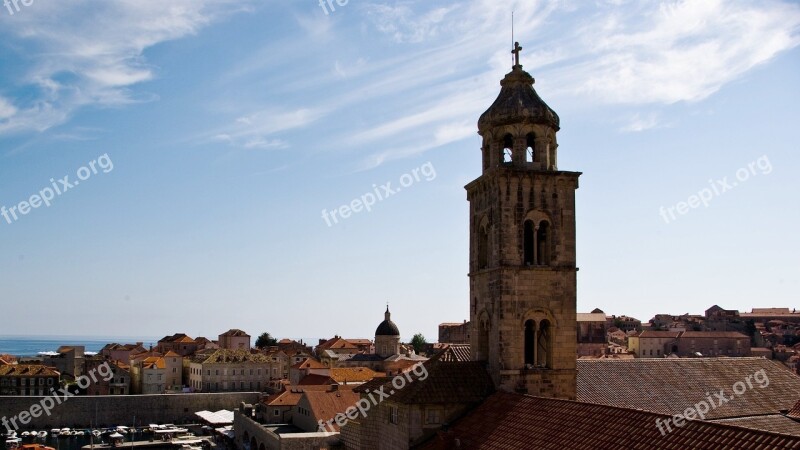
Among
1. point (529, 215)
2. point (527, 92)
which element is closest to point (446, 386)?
point (529, 215)

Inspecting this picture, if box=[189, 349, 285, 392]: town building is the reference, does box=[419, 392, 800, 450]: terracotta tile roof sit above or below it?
above

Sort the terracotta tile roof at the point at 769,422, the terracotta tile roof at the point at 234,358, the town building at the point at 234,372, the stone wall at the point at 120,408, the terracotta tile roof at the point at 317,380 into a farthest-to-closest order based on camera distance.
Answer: the terracotta tile roof at the point at 234,358 < the town building at the point at 234,372 < the stone wall at the point at 120,408 < the terracotta tile roof at the point at 317,380 < the terracotta tile roof at the point at 769,422

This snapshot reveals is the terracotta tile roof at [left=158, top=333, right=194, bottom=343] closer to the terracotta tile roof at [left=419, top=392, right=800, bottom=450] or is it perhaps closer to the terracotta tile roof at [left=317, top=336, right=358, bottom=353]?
the terracotta tile roof at [left=317, top=336, right=358, bottom=353]

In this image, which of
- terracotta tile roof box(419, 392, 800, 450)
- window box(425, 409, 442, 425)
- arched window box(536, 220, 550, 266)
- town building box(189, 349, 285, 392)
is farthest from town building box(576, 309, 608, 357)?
terracotta tile roof box(419, 392, 800, 450)

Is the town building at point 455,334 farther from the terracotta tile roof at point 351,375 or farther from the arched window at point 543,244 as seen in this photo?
the arched window at point 543,244

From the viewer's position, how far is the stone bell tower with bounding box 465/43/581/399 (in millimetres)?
20703

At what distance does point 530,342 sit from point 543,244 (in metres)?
2.82

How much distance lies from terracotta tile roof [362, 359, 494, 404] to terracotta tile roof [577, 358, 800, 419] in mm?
6446

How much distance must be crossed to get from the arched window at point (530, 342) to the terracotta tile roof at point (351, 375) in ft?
149

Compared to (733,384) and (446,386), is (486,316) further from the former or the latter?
(733,384)

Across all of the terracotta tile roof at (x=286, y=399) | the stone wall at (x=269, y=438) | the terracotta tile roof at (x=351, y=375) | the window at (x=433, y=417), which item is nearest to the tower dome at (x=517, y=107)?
the window at (x=433, y=417)

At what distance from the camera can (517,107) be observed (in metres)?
21.9

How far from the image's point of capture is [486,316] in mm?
21641

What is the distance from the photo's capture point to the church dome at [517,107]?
2180 centimetres
